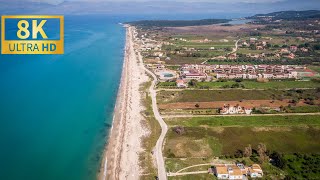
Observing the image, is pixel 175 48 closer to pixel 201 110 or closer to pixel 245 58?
pixel 245 58

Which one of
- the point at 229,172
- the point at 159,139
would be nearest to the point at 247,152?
the point at 229,172

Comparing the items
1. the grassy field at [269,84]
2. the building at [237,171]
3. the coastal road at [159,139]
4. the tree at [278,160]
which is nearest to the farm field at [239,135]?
the coastal road at [159,139]

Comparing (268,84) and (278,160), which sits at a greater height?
(268,84)

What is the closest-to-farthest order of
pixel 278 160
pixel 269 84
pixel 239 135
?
1. pixel 278 160
2. pixel 239 135
3. pixel 269 84

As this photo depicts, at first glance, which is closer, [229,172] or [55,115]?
[229,172]

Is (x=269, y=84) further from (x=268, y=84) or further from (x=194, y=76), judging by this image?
(x=194, y=76)

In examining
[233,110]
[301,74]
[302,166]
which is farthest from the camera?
[301,74]

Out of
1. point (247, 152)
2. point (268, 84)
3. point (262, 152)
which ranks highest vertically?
point (268, 84)

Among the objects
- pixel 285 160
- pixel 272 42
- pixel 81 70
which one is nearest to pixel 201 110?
pixel 285 160
